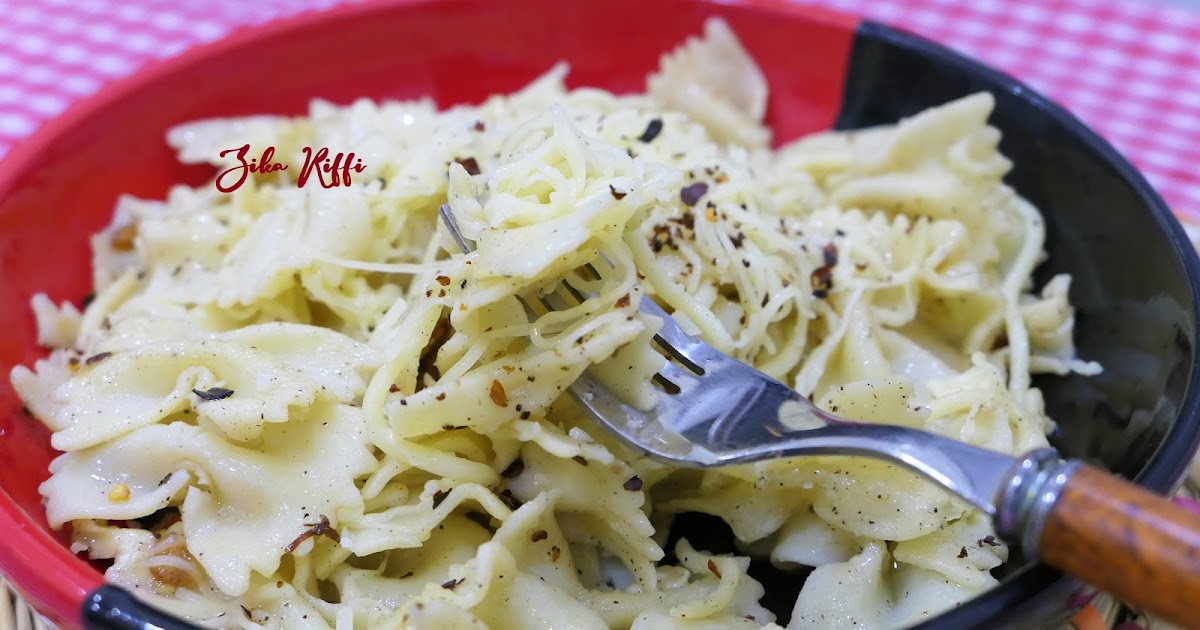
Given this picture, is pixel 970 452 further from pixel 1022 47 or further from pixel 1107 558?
pixel 1022 47

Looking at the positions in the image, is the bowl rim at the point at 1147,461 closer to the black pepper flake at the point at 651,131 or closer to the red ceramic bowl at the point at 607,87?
the red ceramic bowl at the point at 607,87

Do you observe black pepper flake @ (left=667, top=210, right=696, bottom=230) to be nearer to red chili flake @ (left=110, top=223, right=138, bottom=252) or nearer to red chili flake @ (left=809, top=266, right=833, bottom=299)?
red chili flake @ (left=809, top=266, right=833, bottom=299)

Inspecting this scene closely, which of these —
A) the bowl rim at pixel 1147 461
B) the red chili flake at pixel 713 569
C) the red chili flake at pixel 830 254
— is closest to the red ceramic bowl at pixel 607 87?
the bowl rim at pixel 1147 461

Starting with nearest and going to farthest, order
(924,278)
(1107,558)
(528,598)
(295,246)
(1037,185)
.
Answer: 1. (1107,558)
2. (528,598)
3. (295,246)
4. (924,278)
5. (1037,185)

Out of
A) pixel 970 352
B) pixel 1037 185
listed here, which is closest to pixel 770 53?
pixel 1037 185

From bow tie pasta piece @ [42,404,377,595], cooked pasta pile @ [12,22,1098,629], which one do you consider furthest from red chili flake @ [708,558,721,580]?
bow tie pasta piece @ [42,404,377,595]

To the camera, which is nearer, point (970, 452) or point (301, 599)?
point (970, 452)

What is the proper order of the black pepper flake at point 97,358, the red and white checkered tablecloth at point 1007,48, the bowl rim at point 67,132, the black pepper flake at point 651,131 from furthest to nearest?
the red and white checkered tablecloth at point 1007,48, the black pepper flake at point 651,131, the black pepper flake at point 97,358, the bowl rim at point 67,132
